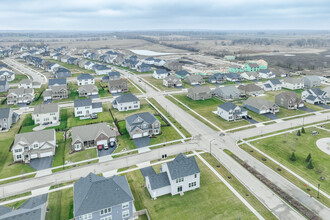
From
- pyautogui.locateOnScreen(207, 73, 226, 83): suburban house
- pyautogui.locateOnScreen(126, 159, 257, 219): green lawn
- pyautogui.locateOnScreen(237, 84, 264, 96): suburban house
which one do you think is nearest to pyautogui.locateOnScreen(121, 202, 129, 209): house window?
pyautogui.locateOnScreen(126, 159, 257, 219): green lawn

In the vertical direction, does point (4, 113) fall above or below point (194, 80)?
below

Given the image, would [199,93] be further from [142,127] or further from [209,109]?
[142,127]

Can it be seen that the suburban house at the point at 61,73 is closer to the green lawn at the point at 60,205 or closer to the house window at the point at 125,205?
the green lawn at the point at 60,205

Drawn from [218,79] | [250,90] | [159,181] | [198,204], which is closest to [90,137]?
[159,181]

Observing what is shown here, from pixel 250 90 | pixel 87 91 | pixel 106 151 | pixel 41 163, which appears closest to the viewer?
pixel 41 163

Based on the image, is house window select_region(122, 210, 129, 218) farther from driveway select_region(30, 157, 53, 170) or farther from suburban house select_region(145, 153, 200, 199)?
driveway select_region(30, 157, 53, 170)

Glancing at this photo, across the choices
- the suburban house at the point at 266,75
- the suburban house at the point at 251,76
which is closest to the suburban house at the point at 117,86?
the suburban house at the point at 251,76

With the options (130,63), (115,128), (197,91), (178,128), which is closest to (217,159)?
(178,128)
